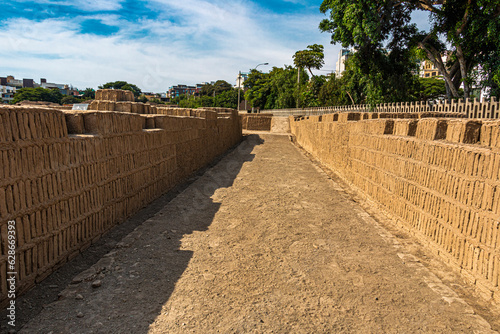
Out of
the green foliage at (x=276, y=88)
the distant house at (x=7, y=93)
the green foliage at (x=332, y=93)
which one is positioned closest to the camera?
the green foliage at (x=332, y=93)

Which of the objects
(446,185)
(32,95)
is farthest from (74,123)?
(32,95)

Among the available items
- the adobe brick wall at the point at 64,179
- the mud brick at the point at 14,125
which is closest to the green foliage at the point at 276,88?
the adobe brick wall at the point at 64,179

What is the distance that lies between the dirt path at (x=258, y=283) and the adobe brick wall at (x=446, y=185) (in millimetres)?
397

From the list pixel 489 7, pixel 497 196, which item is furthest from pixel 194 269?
pixel 489 7

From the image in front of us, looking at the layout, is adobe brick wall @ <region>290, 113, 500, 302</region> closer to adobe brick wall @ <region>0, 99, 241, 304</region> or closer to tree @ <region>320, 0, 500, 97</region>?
adobe brick wall @ <region>0, 99, 241, 304</region>

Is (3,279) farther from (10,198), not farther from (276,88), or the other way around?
(276,88)

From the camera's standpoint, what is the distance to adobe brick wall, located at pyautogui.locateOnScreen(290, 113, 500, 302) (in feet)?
10.8

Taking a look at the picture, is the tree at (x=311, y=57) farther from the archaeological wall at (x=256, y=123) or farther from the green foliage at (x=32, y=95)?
the green foliage at (x=32, y=95)

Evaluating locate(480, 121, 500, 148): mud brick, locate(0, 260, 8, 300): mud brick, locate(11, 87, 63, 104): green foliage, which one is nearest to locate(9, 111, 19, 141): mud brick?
locate(0, 260, 8, 300): mud brick

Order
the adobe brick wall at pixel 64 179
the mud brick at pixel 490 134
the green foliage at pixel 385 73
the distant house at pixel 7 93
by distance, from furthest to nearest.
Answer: the distant house at pixel 7 93 → the green foliage at pixel 385 73 → the mud brick at pixel 490 134 → the adobe brick wall at pixel 64 179

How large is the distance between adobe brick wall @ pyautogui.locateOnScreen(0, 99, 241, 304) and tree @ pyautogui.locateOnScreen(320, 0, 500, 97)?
14.5m

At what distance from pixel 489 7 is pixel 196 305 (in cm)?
1686

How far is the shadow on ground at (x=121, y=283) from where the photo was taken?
109 inches

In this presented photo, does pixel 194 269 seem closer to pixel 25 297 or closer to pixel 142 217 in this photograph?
pixel 25 297
